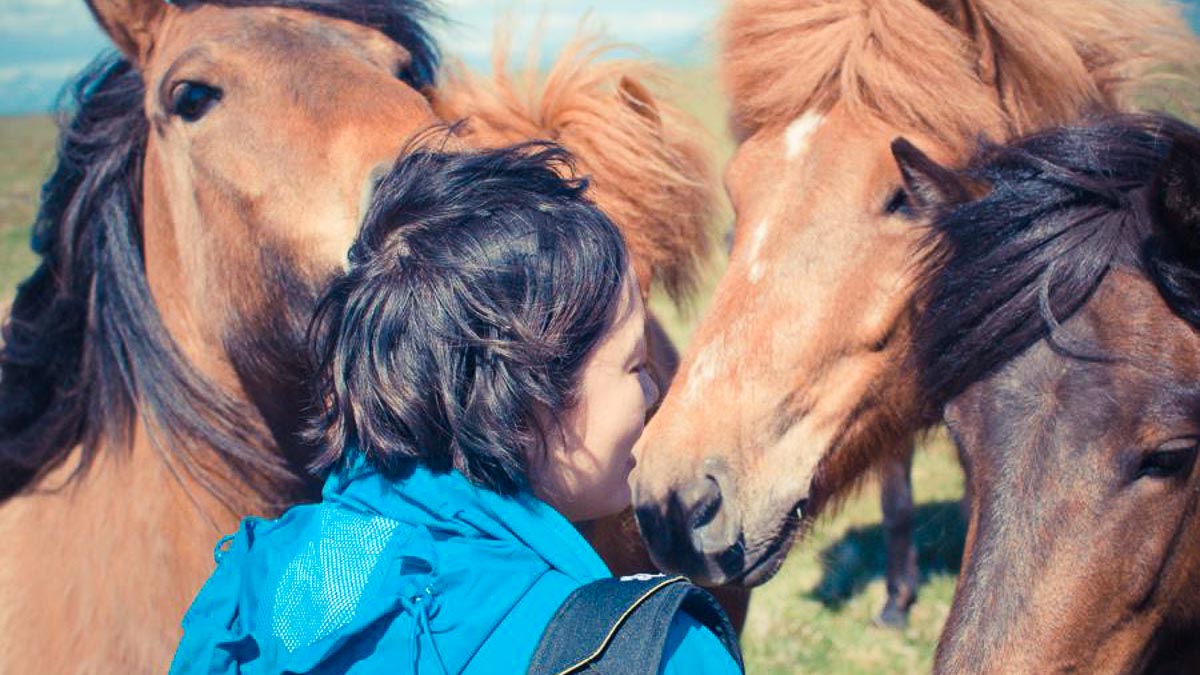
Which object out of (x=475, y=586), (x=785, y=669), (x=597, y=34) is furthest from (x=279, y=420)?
(x=785, y=669)

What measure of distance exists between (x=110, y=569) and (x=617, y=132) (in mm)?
1829

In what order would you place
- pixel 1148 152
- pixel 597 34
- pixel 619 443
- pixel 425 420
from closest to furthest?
pixel 425 420
pixel 619 443
pixel 1148 152
pixel 597 34

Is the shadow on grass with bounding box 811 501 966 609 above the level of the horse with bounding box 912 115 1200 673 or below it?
below

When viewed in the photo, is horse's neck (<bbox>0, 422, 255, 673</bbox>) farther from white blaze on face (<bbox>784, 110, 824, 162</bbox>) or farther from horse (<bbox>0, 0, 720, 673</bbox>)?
white blaze on face (<bbox>784, 110, 824, 162</bbox>)

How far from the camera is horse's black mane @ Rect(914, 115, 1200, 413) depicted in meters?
1.97

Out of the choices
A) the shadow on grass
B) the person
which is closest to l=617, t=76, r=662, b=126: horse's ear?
the person

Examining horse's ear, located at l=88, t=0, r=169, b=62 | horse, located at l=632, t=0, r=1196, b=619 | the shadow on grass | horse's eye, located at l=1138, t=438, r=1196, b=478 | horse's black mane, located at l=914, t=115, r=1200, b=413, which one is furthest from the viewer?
the shadow on grass

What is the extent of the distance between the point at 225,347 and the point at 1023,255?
1.84 m

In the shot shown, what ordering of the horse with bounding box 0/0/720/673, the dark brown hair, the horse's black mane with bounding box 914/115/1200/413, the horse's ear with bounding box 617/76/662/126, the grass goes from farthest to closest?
the grass
the horse's ear with bounding box 617/76/662/126
the horse with bounding box 0/0/720/673
the horse's black mane with bounding box 914/115/1200/413
the dark brown hair

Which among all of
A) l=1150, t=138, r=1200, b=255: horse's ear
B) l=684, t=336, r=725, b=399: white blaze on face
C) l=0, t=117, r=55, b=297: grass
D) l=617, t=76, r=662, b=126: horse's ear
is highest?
l=1150, t=138, r=1200, b=255: horse's ear

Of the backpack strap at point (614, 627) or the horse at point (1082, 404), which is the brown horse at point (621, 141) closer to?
the horse at point (1082, 404)

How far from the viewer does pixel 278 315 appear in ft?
7.06

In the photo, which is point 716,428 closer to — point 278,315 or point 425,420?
point 278,315

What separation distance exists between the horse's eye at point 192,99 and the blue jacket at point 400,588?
4.39 ft
